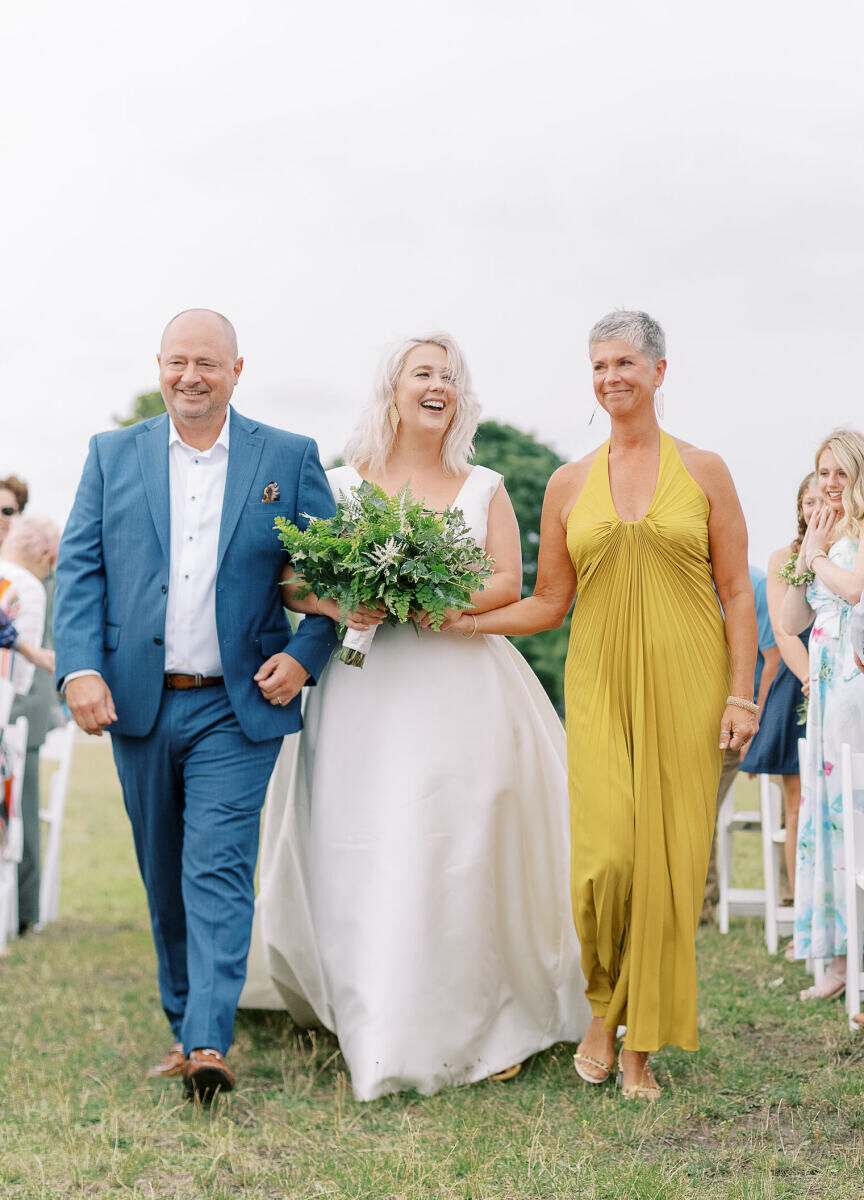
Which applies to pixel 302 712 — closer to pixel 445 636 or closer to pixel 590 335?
pixel 445 636

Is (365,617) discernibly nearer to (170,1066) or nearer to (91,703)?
(91,703)

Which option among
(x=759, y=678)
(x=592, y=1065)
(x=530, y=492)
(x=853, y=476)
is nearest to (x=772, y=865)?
(x=759, y=678)

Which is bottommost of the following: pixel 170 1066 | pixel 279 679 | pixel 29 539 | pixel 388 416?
pixel 170 1066

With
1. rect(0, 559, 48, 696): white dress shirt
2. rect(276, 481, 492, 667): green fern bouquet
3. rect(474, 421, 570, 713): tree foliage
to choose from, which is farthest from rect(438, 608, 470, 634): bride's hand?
rect(474, 421, 570, 713): tree foliage

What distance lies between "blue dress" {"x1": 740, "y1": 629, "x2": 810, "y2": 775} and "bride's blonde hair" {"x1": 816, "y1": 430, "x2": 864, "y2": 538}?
167 cm

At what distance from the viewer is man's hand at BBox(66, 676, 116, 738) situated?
4.82 meters

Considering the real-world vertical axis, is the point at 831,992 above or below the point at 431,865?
below

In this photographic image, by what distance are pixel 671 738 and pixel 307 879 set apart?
63.0 inches

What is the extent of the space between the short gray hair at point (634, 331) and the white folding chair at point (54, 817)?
5634mm

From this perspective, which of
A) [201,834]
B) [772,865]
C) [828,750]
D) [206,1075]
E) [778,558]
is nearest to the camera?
[206,1075]

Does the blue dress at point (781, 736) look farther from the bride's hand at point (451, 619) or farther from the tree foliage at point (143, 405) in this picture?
the tree foliage at point (143, 405)

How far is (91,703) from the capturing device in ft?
15.8

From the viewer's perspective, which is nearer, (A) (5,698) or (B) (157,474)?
(B) (157,474)

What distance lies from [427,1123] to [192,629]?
188cm
